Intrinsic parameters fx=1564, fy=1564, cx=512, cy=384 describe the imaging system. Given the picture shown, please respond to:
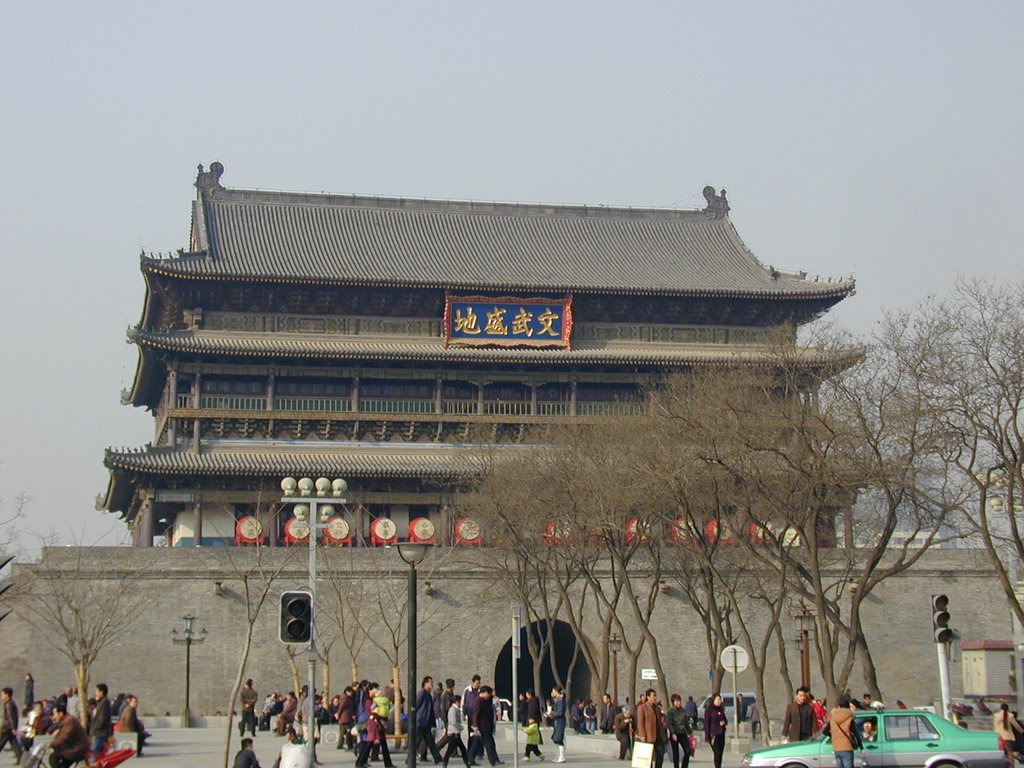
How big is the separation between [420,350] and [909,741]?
97.8 feet

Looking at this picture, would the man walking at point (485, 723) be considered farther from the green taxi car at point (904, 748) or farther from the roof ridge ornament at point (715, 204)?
the roof ridge ornament at point (715, 204)

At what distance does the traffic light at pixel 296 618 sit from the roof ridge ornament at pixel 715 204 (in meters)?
43.3

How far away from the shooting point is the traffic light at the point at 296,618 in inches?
754

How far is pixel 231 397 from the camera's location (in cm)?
4947

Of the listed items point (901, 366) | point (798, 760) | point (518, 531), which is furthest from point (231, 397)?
point (798, 760)

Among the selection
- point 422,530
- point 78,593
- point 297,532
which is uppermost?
point 422,530

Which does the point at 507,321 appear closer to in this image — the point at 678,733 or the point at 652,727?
the point at 678,733

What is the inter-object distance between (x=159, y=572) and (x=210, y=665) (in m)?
3.11

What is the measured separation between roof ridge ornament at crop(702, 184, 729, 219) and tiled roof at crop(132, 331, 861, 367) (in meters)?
9.47

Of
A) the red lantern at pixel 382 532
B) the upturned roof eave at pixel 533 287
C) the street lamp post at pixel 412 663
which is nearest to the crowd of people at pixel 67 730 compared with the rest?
the street lamp post at pixel 412 663

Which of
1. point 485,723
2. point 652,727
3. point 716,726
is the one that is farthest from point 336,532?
point 652,727

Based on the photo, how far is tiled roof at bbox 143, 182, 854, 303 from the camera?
51.2m

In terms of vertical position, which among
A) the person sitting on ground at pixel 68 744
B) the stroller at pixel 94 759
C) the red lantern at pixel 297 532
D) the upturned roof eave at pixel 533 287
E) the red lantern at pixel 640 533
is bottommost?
the stroller at pixel 94 759

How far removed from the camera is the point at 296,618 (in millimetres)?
19203
